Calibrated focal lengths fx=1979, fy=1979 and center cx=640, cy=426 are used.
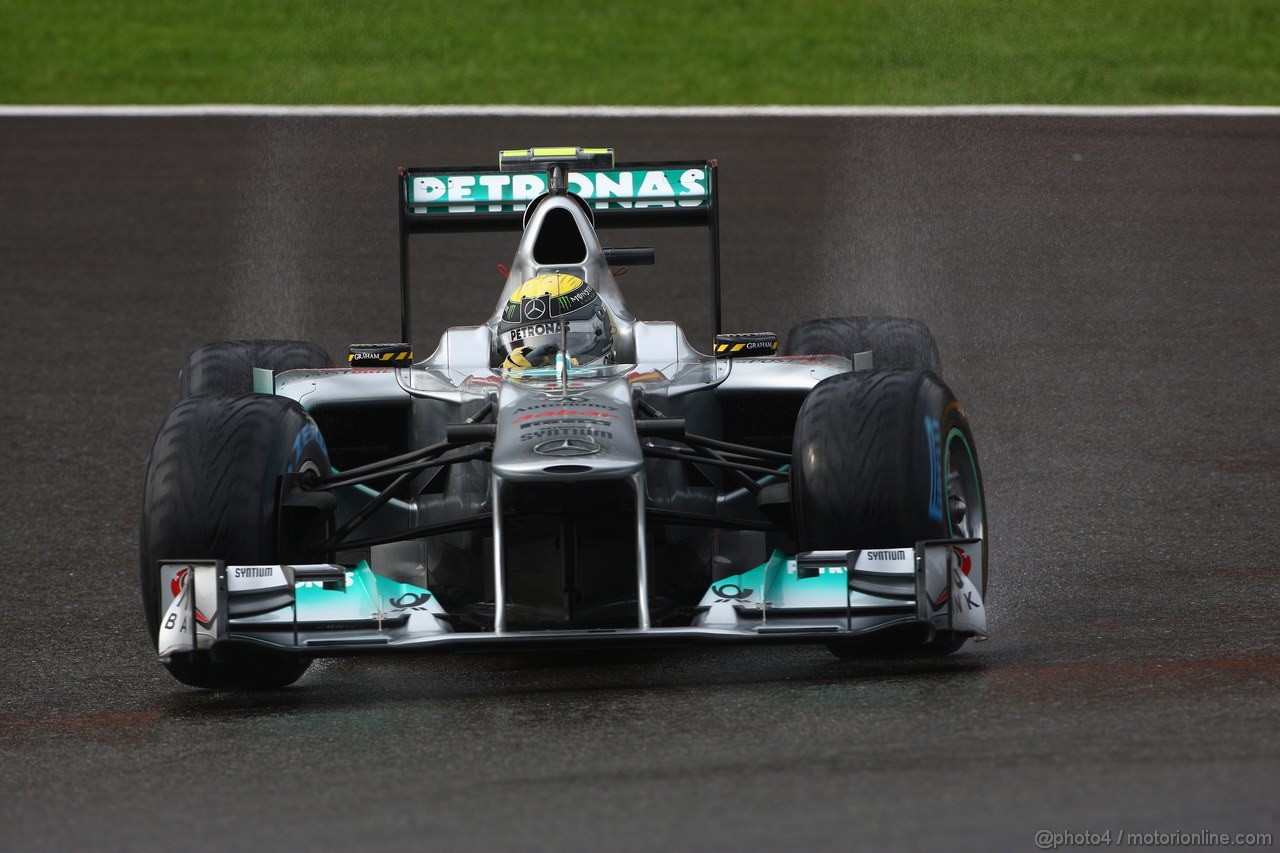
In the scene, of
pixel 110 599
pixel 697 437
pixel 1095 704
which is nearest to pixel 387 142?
pixel 110 599

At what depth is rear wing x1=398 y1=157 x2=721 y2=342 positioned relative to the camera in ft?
27.7

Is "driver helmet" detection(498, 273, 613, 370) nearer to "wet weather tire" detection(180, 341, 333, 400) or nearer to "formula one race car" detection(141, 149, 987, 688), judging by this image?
"formula one race car" detection(141, 149, 987, 688)

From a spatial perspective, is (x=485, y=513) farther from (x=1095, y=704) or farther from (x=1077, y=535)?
(x=1077, y=535)

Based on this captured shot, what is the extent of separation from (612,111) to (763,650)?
11631 mm

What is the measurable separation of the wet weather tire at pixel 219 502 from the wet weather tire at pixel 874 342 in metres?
2.87

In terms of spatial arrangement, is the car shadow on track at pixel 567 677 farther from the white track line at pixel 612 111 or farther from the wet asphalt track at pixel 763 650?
the white track line at pixel 612 111

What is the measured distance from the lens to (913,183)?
16125 mm

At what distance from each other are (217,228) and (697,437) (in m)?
10.1

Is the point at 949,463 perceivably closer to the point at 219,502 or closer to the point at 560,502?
the point at 560,502

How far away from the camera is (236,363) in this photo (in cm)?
830

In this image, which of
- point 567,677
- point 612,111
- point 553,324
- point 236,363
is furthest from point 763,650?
point 612,111
